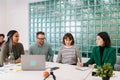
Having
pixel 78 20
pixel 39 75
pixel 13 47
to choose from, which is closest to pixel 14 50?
pixel 13 47

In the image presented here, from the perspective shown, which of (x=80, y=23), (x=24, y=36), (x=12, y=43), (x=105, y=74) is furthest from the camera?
(x=24, y=36)

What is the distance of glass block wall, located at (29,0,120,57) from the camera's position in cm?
370

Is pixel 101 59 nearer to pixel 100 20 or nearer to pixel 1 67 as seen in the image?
pixel 100 20

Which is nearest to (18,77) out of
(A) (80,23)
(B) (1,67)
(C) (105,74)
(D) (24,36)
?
(B) (1,67)

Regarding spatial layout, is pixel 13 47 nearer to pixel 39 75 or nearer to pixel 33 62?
pixel 33 62

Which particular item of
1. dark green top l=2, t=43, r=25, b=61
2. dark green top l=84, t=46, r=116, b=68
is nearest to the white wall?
dark green top l=2, t=43, r=25, b=61

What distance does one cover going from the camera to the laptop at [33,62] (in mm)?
2582

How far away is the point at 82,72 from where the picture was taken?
2508 millimetres

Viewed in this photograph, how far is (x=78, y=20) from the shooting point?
4094 millimetres

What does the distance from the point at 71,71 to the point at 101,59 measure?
73 centimetres

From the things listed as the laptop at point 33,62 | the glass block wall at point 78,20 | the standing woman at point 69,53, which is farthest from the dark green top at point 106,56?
the laptop at point 33,62

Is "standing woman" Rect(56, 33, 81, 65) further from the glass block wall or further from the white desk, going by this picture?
the white desk

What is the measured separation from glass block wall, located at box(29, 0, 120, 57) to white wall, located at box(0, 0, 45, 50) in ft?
0.59

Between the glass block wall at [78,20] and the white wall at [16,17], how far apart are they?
18 cm
